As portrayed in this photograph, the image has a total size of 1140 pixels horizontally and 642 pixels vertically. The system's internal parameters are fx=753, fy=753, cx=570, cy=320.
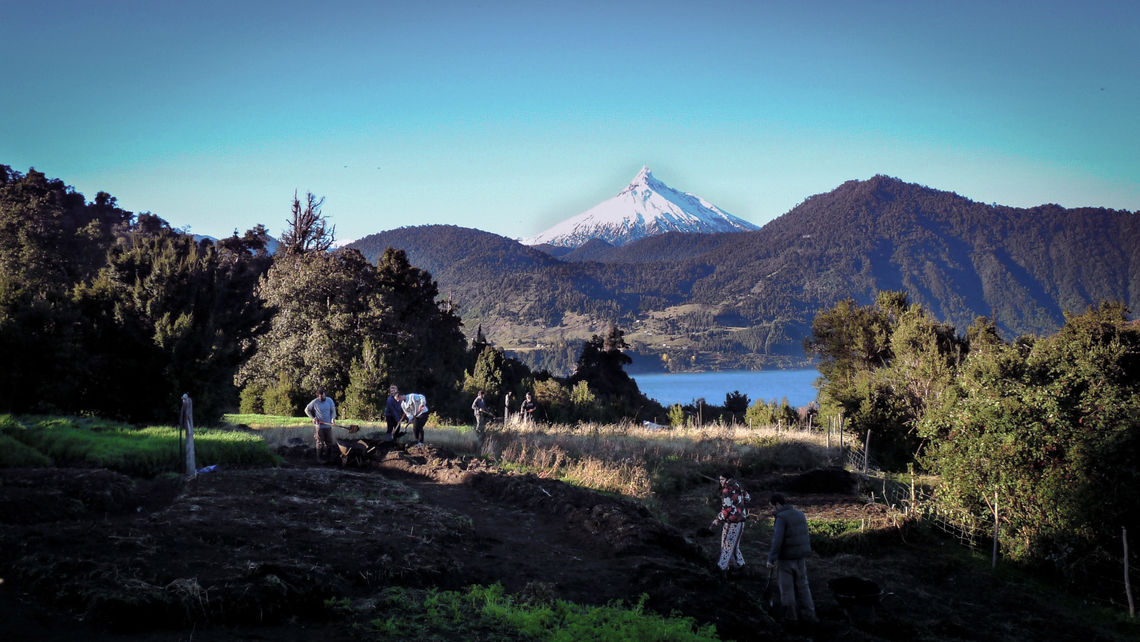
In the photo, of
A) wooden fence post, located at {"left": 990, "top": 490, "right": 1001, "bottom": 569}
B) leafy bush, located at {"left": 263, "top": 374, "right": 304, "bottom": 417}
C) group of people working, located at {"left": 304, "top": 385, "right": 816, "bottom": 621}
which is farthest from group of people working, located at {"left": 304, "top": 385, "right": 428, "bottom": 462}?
leafy bush, located at {"left": 263, "top": 374, "right": 304, "bottom": 417}

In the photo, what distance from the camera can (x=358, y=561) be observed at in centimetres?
795

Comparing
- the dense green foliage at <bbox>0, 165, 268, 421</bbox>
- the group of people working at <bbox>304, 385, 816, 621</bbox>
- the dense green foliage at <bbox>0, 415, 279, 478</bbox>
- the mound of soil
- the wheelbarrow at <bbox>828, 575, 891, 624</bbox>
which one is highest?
the dense green foliage at <bbox>0, 165, 268, 421</bbox>

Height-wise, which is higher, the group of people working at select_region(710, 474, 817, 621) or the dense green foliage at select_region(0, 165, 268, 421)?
the dense green foliage at select_region(0, 165, 268, 421)

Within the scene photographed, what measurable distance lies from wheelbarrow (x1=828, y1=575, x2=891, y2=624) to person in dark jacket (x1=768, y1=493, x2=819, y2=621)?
130cm

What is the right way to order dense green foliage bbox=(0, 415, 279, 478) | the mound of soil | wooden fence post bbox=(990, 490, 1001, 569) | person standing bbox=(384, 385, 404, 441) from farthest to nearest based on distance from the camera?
1. the mound of soil
2. person standing bbox=(384, 385, 404, 441)
3. wooden fence post bbox=(990, 490, 1001, 569)
4. dense green foliage bbox=(0, 415, 279, 478)

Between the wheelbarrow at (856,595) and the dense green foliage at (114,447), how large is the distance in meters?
11.1

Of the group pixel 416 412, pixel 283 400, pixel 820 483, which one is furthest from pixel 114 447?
pixel 283 400

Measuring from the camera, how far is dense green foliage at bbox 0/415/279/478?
1262 centimetres

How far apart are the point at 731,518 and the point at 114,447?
418 inches

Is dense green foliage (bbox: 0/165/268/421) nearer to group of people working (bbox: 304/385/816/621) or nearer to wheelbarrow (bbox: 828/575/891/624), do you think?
group of people working (bbox: 304/385/816/621)

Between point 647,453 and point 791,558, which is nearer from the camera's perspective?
point 791,558

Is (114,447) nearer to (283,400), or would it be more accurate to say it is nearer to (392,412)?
(392,412)

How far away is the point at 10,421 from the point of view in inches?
522

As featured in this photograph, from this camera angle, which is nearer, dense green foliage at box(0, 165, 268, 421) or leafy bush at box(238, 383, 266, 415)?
dense green foliage at box(0, 165, 268, 421)
